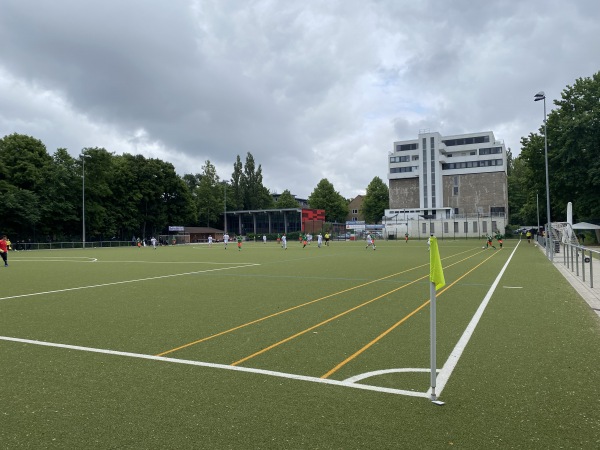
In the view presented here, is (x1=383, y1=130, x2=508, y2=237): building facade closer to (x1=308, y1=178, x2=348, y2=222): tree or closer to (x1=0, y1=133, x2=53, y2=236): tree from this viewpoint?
(x1=308, y1=178, x2=348, y2=222): tree

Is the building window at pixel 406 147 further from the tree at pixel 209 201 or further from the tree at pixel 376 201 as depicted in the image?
the tree at pixel 209 201

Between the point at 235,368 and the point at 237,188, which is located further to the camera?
the point at 237,188

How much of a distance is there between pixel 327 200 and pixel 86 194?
6154 cm

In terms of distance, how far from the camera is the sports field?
4055 millimetres

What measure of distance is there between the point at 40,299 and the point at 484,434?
1216 centimetres

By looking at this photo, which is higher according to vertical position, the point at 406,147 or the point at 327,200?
the point at 406,147

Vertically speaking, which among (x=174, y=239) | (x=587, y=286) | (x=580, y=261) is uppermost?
(x=174, y=239)

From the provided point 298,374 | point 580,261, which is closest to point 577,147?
point 580,261

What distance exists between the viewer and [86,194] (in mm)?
66875

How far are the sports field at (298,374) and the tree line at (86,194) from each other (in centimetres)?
5325

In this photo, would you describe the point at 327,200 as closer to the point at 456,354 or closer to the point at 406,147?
the point at 406,147

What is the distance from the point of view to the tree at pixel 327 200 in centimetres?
11519

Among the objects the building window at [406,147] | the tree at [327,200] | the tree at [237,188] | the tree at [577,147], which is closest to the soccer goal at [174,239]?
the tree at [237,188]

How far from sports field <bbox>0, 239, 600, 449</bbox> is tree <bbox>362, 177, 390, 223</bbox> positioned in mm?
103388
